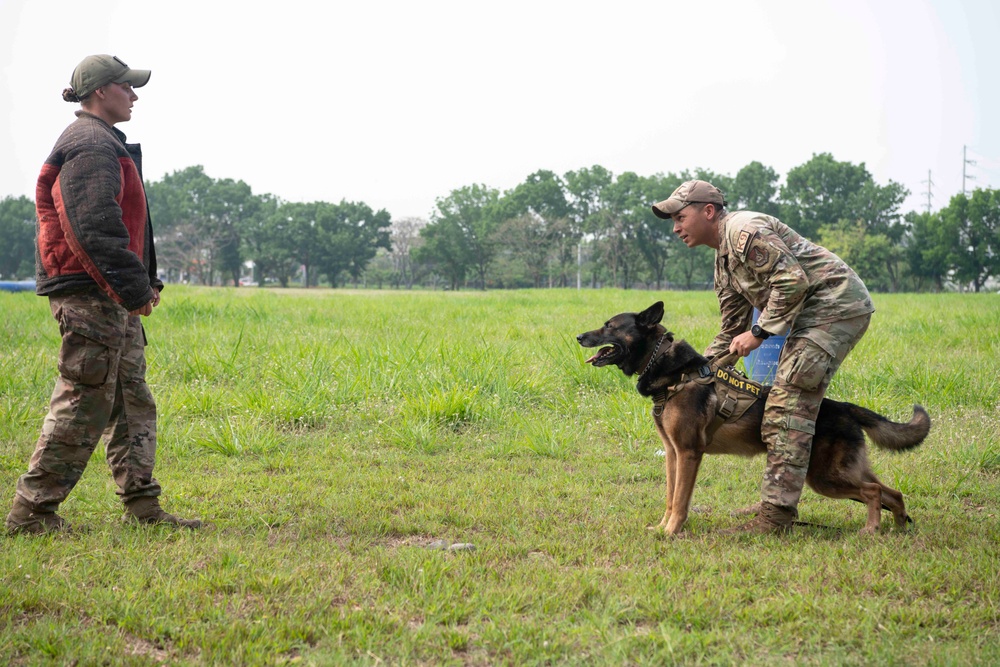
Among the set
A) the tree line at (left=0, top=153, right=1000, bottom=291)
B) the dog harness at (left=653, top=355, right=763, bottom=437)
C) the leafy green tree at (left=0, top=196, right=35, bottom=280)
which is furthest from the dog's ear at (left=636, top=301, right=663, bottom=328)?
the leafy green tree at (left=0, top=196, right=35, bottom=280)

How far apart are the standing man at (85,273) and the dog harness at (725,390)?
3.09 meters

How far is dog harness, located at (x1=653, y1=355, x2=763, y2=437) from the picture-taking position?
14.5 ft

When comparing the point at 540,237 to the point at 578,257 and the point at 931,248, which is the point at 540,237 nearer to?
the point at 578,257

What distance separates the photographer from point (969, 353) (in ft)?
34.2

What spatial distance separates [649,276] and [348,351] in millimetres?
70839

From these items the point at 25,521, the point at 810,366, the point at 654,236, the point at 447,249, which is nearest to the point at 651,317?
the point at 810,366

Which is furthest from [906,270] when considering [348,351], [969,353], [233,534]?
[233,534]

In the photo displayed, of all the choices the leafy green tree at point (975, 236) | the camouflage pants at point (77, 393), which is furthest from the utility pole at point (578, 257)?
the camouflage pants at point (77, 393)

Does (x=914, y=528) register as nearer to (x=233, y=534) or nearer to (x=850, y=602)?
(x=850, y=602)

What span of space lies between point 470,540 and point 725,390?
1.78 m

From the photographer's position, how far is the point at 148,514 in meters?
4.33

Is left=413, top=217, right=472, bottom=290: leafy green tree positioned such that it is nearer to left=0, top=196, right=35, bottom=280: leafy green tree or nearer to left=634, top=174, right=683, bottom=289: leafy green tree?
left=634, top=174, right=683, bottom=289: leafy green tree

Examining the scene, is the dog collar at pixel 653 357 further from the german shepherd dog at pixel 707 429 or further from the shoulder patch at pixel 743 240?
the shoulder patch at pixel 743 240

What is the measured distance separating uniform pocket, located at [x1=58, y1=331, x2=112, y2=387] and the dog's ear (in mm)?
3096
